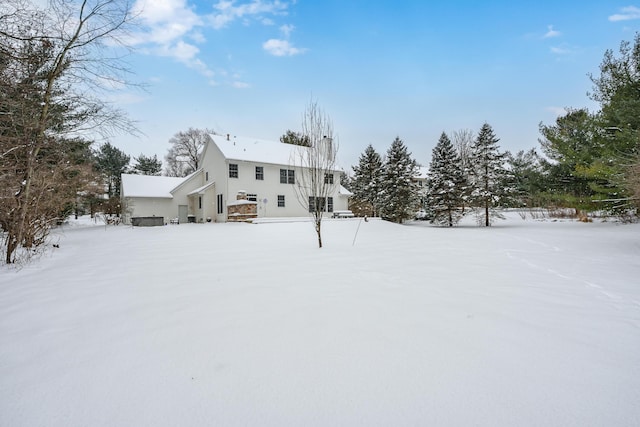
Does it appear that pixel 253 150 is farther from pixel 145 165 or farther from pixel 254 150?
pixel 145 165

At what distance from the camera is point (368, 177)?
26.1 metres

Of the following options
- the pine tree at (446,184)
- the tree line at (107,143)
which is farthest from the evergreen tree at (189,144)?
the pine tree at (446,184)

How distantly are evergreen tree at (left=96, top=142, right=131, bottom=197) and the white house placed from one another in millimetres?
16331

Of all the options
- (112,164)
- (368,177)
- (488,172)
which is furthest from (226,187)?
(112,164)

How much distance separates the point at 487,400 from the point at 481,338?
870 mm

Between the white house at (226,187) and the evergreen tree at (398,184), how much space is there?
4101 mm

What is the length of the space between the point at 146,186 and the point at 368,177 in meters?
19.8

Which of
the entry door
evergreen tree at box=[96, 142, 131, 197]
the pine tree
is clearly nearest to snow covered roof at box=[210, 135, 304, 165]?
the entry door

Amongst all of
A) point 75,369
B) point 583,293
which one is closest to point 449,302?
point 583,293

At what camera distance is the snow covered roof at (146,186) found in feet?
71.6

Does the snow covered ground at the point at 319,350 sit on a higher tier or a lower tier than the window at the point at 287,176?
lower

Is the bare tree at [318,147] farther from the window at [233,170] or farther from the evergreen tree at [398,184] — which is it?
the evergreen tree at [398,184]

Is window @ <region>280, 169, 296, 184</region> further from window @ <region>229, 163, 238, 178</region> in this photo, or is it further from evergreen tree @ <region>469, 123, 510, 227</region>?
evergreen tree @ <region>469, 123, 510, 227</region>

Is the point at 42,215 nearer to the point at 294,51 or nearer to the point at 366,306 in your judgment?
the point at 366,306
